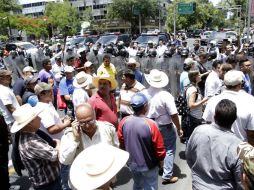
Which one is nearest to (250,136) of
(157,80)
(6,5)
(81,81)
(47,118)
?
(157,80)

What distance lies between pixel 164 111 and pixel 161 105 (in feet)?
0.35

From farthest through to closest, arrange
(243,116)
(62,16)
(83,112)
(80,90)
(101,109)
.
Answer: (62,16) → (80,90) → (101,109) → (243,116) → (83,112)

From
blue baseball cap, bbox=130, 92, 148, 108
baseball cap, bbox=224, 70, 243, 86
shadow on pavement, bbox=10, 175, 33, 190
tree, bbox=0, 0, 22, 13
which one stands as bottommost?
shadow on pavement, bbox=10, 175, 33, 190

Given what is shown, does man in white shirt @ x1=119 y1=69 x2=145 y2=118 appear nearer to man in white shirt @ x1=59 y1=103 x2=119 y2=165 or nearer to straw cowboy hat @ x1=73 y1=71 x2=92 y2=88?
straw cowboy hat @ x1=73 y1=71 x2=92 y2=88

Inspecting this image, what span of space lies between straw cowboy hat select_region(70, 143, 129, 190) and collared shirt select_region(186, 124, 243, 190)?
103 cm

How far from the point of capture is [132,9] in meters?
51.3

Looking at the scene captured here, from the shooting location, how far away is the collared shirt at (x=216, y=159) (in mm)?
2977

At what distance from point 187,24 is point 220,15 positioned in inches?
813

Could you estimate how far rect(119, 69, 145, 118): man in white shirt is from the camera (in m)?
5.38

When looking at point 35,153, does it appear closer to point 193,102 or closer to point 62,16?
point 193,102

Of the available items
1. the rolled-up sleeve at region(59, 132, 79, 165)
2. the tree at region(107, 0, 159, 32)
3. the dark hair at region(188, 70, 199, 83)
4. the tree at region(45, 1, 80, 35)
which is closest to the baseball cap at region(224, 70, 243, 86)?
the dark hair at region(188, 70, 199, 83)

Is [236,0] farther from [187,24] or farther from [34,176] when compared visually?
[34,176]

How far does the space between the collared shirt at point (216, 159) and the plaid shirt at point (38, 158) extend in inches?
58.7

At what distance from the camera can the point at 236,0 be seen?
69688mm
